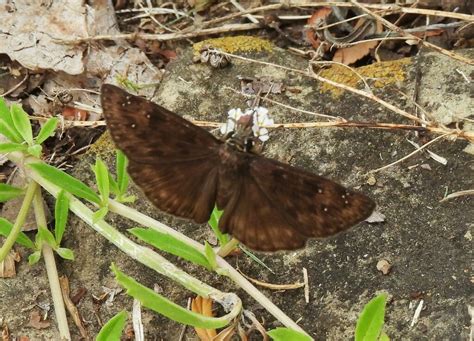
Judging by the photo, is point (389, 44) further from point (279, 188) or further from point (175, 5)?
point (279, 188)

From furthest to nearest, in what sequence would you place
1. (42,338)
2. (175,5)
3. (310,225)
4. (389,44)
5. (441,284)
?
(175,5) → (389,44) → (42,338) → (441,284) → (310,225)

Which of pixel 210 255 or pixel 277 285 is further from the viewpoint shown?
pixel 277 285

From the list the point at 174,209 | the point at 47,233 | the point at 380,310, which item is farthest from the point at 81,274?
the point at 380,310

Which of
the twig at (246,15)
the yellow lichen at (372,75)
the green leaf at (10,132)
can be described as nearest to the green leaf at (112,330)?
the green leaf at (10,132)

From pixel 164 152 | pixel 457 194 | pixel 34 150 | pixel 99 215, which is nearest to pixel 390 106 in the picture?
pixel 457 194

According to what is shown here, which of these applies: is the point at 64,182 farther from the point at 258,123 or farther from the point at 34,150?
the point at 258,123
